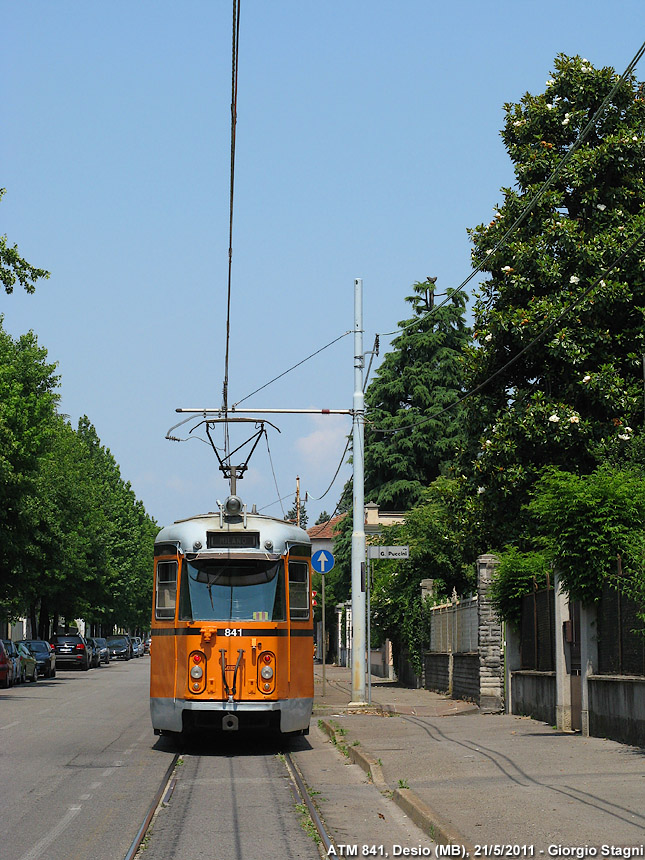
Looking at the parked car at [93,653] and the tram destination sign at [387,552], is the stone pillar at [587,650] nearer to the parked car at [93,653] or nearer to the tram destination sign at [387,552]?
the tram destination sign at [387,552]

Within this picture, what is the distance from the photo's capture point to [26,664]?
4475 centimetres

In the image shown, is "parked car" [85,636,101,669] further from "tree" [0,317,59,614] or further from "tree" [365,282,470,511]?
"tree" [365,282,470,511]

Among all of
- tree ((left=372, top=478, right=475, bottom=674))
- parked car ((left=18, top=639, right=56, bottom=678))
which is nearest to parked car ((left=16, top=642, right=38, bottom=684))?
parked car ((left=18, top=639, right=56, bottom=678))

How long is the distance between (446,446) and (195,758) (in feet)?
129

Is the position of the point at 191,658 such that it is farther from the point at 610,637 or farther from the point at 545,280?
the point at 545,280

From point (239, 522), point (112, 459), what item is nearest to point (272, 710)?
point (239, 522)

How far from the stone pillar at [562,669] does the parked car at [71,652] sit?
1779 inches

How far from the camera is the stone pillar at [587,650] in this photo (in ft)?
56.5

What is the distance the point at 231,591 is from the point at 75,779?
3716mm

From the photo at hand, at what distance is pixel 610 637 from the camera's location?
16.6 metres

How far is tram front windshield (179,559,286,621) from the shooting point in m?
16.4

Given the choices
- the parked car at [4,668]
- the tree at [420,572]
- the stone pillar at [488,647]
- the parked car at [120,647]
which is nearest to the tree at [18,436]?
the parked car at [4,668]

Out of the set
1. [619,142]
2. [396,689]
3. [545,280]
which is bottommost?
[396,689]

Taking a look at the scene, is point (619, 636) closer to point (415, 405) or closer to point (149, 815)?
point (149, 815)
